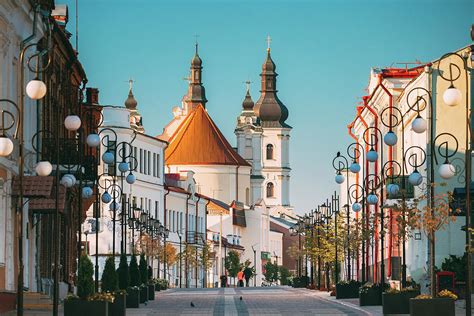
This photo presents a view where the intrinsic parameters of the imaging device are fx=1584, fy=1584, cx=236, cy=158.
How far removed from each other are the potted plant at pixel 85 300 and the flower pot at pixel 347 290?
24249 millimetres

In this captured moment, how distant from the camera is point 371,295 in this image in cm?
4725

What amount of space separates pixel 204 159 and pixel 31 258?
430ft

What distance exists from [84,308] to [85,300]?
9.4 inches

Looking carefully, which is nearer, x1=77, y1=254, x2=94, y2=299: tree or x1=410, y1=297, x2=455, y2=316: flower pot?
x1=410, y1=297, x2=455, y2=316: flower pot

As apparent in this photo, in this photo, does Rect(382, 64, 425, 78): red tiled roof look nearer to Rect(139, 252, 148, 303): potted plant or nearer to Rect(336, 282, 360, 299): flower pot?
Rect(336, 282, 360, 299): flower pot

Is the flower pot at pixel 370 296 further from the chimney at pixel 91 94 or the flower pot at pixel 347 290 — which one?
the chimney at pixel 91 94

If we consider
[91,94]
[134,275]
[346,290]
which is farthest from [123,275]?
[91,94]

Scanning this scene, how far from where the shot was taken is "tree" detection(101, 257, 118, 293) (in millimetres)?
39375

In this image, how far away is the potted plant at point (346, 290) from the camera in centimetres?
5670

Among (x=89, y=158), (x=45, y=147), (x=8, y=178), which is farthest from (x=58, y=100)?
(x=8, y=178)

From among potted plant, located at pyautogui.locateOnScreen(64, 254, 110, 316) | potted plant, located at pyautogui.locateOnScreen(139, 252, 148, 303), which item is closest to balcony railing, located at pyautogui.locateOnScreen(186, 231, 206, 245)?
potted plant, located at pyautogui.locateOnScreen(139, 252, 148, 303)

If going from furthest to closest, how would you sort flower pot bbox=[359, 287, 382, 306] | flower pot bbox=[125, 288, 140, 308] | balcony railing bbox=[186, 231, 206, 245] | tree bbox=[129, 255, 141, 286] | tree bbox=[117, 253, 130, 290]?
balcony railing bbox=[186, 231, 206, 245] → tree bbox=[129, 255, 141, 286] → tree bbox=[117, 253, 130, 290] → flower pot bbox=[125, 288, 140, 308] → flower pot bbox=[359, 287, 382, 306]

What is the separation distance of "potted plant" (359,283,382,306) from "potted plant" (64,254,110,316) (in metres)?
15.3

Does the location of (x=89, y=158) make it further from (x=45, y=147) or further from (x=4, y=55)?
(x=4, y=55)
